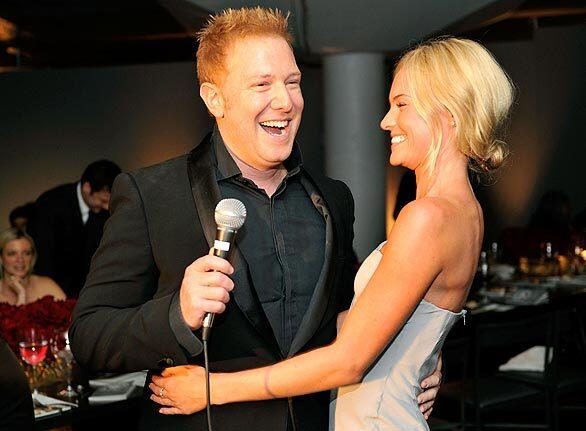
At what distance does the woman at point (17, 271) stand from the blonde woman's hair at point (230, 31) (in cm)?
363

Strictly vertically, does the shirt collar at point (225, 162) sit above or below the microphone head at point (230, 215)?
above

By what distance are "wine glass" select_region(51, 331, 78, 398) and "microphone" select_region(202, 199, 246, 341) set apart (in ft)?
6.79

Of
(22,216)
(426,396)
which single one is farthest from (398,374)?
(22,216)

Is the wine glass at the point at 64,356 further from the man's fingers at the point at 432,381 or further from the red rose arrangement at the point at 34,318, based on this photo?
the man's fingers at the point at 432,381

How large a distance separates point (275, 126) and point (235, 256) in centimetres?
33

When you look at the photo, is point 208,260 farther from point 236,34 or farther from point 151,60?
point 151,60

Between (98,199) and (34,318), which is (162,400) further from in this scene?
(98,199)

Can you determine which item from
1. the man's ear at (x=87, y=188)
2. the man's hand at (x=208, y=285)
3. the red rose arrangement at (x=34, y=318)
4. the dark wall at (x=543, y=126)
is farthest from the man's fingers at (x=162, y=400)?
the dark wall at (x=543, y=126)

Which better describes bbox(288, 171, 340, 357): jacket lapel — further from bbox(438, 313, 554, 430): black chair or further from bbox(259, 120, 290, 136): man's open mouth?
bbox(438, 313, 554, 430): black chair

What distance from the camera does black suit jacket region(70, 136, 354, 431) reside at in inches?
81.4

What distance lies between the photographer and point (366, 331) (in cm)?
213

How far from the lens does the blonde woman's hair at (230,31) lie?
2.19 metres

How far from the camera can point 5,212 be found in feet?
33.3

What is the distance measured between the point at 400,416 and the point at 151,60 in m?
9.31
